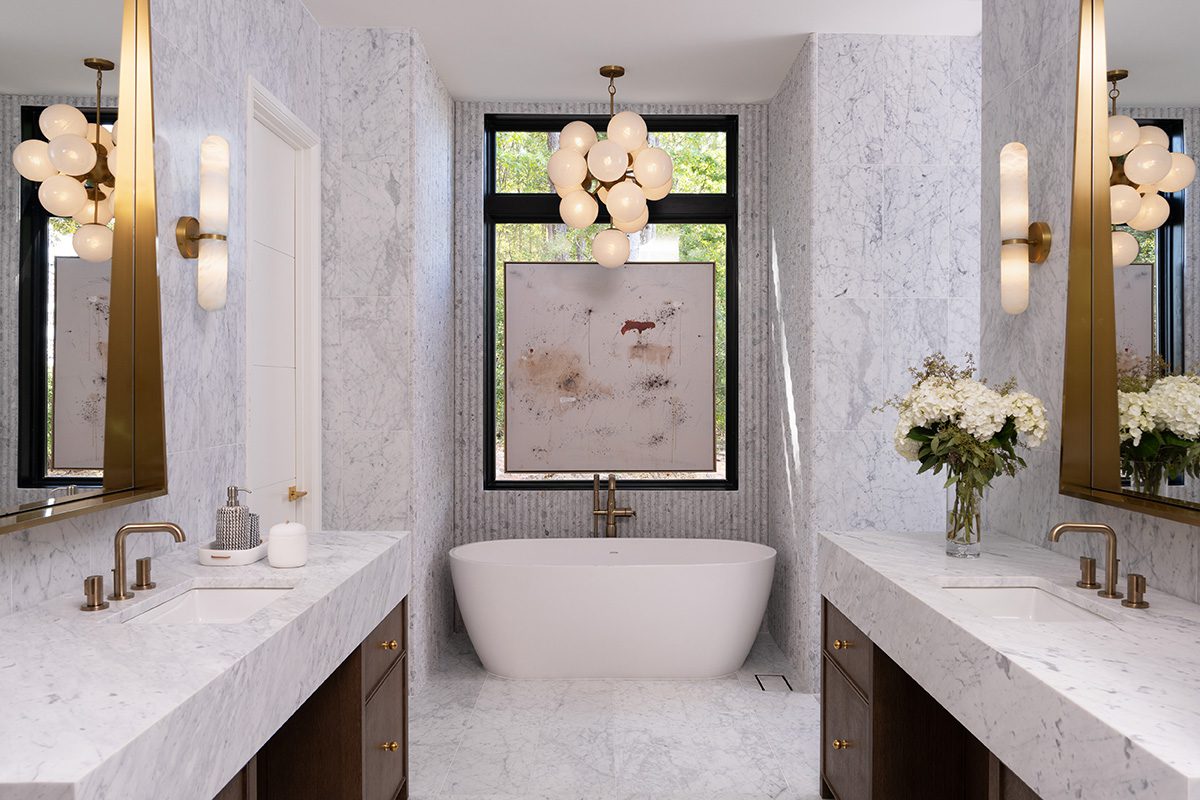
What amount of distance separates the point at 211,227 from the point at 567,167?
1.90m

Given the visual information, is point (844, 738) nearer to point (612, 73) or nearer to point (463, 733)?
point (463, 733)

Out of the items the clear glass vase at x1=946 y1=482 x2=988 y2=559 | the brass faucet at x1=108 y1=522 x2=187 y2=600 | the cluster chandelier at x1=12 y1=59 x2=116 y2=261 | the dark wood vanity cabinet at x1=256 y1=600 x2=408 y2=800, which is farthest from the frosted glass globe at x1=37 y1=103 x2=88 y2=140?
the clear glass vase at x1=946 y1=482 x2=988 y2=559

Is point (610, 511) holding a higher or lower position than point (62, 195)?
lower

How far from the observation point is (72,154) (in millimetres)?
1894

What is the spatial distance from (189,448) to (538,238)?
2.70 metres

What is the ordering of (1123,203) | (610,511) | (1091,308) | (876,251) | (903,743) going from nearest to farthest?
(1123,203) < (1091,308) < (903,743) < (876,251) < (610,511)

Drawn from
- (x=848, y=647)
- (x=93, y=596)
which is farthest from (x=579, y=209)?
(x=93, y=596)

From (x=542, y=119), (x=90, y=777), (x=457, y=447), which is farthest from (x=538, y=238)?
(x=90, y=777)

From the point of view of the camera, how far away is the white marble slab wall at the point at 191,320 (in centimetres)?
200

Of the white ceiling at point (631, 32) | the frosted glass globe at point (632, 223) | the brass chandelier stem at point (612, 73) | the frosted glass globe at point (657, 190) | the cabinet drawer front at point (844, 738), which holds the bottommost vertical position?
the cabinet drawer front at point (844, 738)

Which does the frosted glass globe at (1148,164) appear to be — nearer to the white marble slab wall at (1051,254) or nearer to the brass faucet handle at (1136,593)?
the white marble slab wall at (1051,254)

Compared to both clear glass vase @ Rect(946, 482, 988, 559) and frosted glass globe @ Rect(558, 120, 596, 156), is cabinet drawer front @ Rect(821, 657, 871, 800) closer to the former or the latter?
clear glass vase @ Rect(946, 482, 988, 559)

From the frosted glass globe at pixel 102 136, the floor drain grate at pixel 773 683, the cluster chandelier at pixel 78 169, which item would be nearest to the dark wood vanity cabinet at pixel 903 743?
the floor drain grate at pixel 773 683

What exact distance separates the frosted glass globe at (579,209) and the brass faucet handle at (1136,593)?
2.86m
